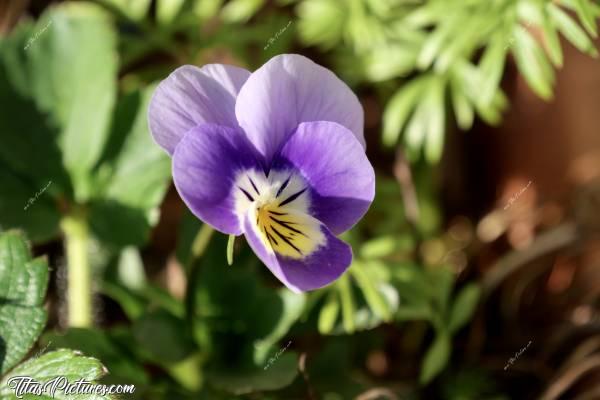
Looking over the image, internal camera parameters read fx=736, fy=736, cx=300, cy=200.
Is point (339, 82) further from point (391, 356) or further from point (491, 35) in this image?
point (391, 356)

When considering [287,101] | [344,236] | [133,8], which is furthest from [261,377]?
[133,8]

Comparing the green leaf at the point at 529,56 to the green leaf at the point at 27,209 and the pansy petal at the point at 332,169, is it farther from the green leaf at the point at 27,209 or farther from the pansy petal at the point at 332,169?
the green leaf at the point at 27,209

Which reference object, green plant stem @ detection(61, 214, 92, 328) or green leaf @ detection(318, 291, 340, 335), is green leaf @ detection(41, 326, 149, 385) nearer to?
green plant stem @ detection(61, 214, 92, 328)

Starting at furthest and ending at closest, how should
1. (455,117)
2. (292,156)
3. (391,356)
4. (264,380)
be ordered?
1. (455,117)
2. (391,356)
3. (264,380)
4. (292,156)

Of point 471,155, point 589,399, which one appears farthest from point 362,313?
point 471,155

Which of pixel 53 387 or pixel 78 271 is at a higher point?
pixel 53 387

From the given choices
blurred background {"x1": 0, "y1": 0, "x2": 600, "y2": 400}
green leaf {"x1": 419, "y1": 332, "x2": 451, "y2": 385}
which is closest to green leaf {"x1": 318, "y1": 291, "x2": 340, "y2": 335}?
blurred background {"x1": 0, "y1": 0, "x2": 600, "y2": 400}

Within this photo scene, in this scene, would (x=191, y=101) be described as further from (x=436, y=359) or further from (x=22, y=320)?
(x=436, y=359)
